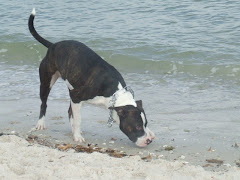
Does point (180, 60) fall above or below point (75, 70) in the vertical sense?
below

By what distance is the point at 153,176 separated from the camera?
4789 millimetres

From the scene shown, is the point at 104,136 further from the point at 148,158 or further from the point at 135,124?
the point at 148,158

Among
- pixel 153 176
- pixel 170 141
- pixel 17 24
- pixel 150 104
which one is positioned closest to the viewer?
pixel 153 176

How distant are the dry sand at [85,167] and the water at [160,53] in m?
1.06

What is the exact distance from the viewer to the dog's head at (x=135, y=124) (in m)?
5.94

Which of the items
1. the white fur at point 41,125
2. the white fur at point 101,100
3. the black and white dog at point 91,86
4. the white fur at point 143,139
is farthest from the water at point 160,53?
the white fur at point 41,125

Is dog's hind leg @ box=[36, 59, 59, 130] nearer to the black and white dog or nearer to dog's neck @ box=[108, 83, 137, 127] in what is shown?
the black and white dog

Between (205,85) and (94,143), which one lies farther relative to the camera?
(205,85)

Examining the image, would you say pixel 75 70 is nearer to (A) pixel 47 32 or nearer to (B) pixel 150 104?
(B) pixel 150 104

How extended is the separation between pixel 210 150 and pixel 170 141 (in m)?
0.58

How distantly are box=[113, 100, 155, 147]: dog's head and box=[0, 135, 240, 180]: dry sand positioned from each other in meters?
0.48

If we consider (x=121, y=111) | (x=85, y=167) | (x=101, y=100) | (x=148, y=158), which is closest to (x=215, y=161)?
(x=148, y=158)

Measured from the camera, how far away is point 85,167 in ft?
16.2

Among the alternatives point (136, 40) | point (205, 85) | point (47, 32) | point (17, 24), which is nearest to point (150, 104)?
point (205, 85)
